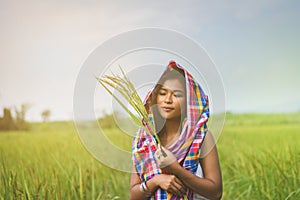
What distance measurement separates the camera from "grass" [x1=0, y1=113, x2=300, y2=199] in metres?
1.48

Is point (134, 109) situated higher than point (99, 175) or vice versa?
point (134, 109)

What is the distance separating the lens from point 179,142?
117 centimetres

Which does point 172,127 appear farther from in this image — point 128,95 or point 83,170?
point 83,170

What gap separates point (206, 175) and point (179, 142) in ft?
0.42

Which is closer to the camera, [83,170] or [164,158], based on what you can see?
[164,158]

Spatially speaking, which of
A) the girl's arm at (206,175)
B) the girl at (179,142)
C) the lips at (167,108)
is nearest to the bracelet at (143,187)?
the girl at (179,142)

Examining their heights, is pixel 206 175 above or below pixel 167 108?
below

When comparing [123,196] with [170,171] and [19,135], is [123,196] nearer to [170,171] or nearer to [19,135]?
[170,171]

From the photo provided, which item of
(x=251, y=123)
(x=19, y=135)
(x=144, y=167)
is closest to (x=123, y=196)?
(x=144, y=167)

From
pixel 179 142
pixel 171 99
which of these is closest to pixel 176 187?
pixel 179 142

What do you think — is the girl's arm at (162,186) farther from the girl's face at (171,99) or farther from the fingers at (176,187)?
the girl's face at (171,99)

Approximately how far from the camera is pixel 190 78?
3.85ft

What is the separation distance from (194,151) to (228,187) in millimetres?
1239

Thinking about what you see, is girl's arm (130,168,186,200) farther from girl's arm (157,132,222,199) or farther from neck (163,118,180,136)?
neck (163,118,180,136)
